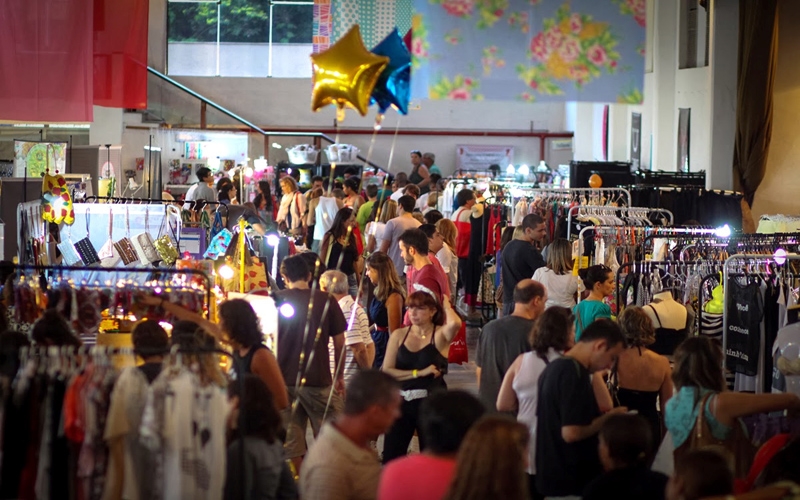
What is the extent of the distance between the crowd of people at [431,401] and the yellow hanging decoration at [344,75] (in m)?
0.89

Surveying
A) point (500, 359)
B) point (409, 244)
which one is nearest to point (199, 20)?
point (409, 244)

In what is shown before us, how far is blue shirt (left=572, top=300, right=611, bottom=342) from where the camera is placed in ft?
19.0

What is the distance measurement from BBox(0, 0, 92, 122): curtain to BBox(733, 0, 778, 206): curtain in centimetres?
671

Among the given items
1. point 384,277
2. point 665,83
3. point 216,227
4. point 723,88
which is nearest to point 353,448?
point 384,277

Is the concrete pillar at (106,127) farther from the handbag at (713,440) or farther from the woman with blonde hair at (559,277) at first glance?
the handbag at (713,440)

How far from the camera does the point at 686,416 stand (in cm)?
400

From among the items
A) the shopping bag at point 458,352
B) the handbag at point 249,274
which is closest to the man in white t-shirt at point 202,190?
the handbag at point 249,274

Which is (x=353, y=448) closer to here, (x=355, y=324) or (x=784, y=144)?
(x=355, y=324)

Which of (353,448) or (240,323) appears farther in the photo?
(240,323)

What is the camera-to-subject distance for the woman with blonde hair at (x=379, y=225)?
9602 millimetres

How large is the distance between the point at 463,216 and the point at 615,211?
6.61 ft

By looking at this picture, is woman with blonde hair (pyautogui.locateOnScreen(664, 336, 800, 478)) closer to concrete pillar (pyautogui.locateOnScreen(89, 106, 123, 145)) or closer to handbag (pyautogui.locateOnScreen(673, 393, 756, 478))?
handbag (pyautogui.locateOnScreen(673, 393, 756, 478))

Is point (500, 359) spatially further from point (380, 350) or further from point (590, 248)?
point (590, 248)

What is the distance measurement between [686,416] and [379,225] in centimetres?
602
